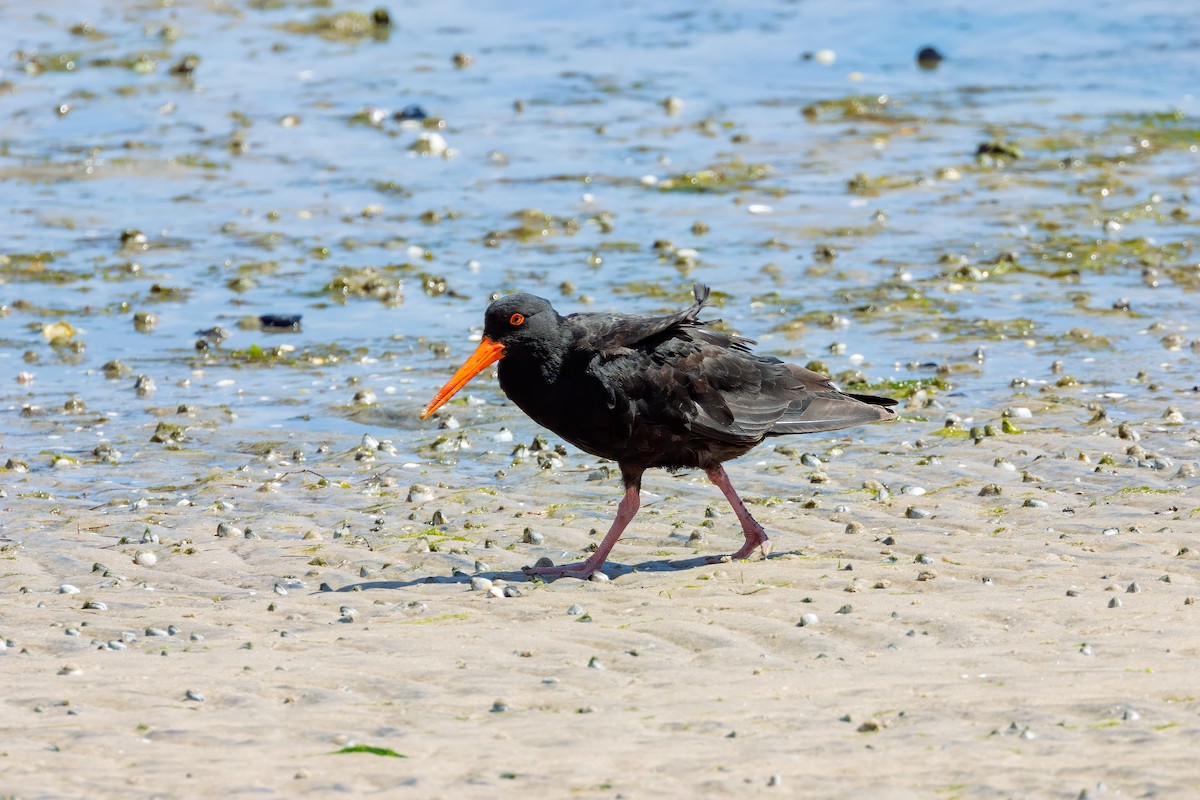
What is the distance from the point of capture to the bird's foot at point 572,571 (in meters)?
7.46

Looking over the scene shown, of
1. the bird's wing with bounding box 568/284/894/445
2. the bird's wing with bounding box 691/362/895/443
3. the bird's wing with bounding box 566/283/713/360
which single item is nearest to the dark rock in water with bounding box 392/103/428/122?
the bird's wing with bounding box 568/284/894/445

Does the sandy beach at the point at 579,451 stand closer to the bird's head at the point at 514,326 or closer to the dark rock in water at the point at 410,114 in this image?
the dark rock in water at the point at 410,114

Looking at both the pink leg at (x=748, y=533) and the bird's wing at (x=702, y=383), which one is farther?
the pink leg at (x=748, y=533)

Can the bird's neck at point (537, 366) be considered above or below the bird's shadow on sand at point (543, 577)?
above

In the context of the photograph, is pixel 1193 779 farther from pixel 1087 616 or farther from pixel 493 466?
pixel 493 466

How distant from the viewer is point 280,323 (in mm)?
12492

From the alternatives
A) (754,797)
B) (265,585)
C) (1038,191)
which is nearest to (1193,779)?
(754,797)

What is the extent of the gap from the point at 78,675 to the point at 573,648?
5.82 ft

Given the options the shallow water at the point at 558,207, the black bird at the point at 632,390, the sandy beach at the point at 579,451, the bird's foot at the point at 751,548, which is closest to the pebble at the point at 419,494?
the sandy beach at the point at 579,451

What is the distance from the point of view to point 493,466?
9.53 meters

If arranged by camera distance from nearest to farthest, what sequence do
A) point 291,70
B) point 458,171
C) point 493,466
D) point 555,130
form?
point 493,466 < point 458,171 < point 555,130 < point 291,70

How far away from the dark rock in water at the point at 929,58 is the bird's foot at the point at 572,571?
1664 centimetres

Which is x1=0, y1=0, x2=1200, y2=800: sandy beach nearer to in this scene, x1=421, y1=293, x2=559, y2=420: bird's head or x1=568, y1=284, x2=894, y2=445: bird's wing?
x1=568, y1=284, x2=894, y2=445: bird's wing

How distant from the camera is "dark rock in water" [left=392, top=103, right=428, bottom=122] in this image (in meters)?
19.6
